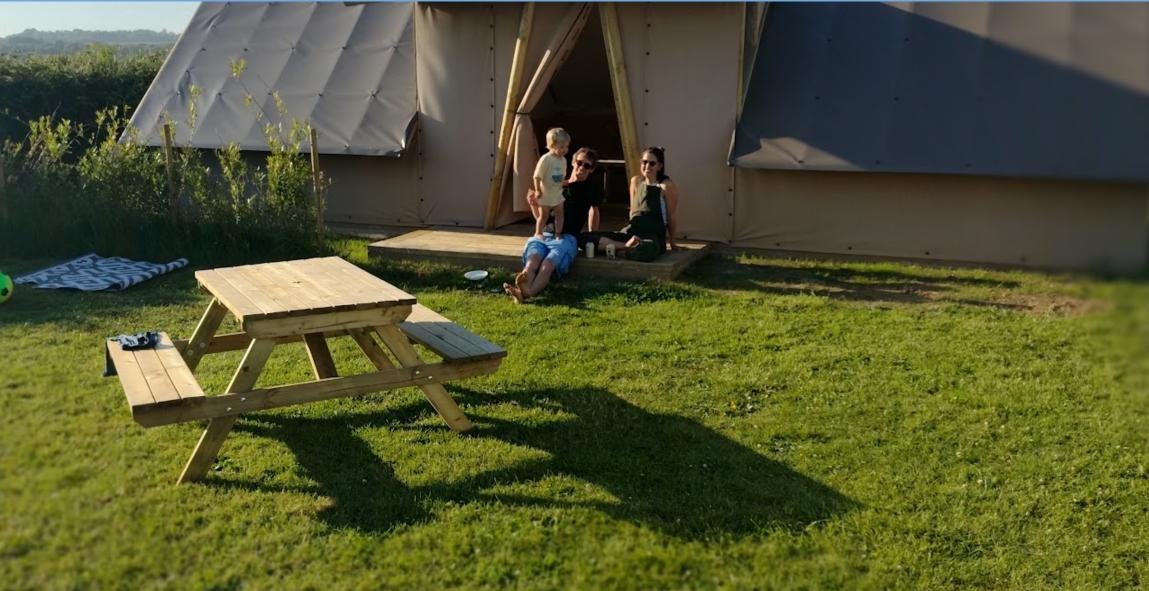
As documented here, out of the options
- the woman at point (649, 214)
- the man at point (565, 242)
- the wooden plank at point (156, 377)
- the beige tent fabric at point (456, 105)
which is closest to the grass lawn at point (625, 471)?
the wooden plank at point (156, 377)

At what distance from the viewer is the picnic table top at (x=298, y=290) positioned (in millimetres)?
4109

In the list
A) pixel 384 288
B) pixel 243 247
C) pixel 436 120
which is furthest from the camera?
pixel 436 120

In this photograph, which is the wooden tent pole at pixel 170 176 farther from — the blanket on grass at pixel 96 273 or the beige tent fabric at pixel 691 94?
the beige tent fabric at pixel 691 94

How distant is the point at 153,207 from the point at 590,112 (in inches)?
228

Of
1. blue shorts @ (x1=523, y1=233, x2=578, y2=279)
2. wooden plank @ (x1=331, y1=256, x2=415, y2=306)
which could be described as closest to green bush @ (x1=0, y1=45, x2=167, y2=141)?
blue shorts @ (x1=523, y1=233, x2=578, y2=279)

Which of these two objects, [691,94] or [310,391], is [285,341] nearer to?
[310,391]

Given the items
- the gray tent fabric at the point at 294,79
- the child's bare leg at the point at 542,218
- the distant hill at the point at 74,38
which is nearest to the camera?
the distant hill at the point at 74,38

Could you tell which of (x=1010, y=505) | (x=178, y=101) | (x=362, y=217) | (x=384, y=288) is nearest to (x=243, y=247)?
(x=362, y=217)

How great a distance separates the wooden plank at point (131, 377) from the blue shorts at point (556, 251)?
3896 mm

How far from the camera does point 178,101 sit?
459 inches

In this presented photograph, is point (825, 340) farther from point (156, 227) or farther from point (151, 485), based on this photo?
point (156, 227)

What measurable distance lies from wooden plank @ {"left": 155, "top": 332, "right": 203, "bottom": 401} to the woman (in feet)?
14.8

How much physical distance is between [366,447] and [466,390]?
0.96 m

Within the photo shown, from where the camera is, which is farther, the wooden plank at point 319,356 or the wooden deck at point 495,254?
the wooden deck at point 495,254
